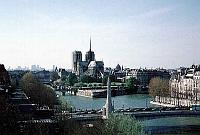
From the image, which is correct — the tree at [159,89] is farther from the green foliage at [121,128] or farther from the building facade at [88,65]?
the building facade at [88,65]

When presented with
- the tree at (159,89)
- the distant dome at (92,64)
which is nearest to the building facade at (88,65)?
the distant dome at (92,64)

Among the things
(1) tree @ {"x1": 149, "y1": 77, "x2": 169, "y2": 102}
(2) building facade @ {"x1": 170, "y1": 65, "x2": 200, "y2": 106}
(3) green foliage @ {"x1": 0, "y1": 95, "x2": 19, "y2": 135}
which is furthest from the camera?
(1) tree @ {"x1": 149, "y1": 77, "x2": 169, "y2": 102}

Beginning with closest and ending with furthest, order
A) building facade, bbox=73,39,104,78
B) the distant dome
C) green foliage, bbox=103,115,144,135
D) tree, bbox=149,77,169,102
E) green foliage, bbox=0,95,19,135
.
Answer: green foliage, bbox=0,95,19,135 → green foliage, bbox=103,115,144,135 → tree, bbox=149,77,169,102 → building facade, bbox=73,39,104,78 → the distant dome

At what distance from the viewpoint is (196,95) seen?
57.1m

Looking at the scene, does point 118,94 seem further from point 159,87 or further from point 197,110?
point 197,110

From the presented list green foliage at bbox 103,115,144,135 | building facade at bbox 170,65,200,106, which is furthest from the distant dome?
green foliage at bbox 103,115,144,135

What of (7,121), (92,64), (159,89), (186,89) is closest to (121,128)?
(7,121)

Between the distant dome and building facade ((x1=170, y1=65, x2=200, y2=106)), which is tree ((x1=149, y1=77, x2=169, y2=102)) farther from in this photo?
the distant dome

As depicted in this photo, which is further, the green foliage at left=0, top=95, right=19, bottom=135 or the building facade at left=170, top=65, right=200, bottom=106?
the building facade at left=170, top=65, right=200, bottom=106

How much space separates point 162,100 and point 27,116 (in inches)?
1435

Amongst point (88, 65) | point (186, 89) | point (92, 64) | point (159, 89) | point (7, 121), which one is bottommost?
point (186, 89)

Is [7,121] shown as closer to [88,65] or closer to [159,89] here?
[159,89]

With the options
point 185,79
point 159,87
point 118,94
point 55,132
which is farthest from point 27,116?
point 118,94

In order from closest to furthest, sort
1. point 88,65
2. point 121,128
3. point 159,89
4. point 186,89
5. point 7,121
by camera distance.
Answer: point 7,121 → point 121,128 → point 159,89 → point 186,89 → point 88,65
